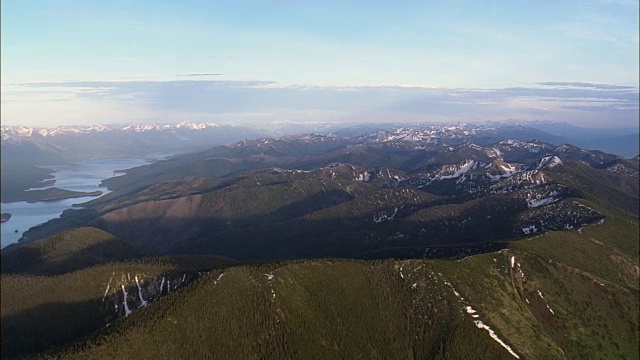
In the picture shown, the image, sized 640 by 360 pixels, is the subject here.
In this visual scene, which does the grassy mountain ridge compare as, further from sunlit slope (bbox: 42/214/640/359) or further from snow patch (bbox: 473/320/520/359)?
snow patch (bbox: 473/320/520/359)

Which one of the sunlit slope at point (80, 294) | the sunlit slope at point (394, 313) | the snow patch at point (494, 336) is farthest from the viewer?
the sunlit slope at point (80, 294)

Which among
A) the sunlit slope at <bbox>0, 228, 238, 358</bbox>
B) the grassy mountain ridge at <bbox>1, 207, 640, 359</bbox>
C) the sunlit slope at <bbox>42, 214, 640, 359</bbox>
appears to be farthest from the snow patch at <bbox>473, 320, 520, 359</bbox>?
the sunlit slope at <bbox>0, 228, 238, 358</bbox>

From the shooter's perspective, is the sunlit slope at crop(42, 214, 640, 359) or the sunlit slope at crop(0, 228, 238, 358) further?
the sunlit slope at crop(0, 228, 238, 358)

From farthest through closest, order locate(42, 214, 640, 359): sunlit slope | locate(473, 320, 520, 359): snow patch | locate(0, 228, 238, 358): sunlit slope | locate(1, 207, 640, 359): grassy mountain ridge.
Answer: locate(0, 228, 238, 358): sunlit slope < locate(473, 320, 520, 359): snow patch < locate(1, 207, 640, 359): grassy mountain ridge < locate(42, 214, 640, 359): sunlit slope

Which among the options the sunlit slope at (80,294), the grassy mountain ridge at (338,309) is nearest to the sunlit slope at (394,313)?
the grassy mountain ridge at (338,309)

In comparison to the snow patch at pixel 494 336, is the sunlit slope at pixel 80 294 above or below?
above


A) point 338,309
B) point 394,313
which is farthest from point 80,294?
point 394,313

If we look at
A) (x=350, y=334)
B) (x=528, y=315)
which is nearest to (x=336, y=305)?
(x=350, y=334)

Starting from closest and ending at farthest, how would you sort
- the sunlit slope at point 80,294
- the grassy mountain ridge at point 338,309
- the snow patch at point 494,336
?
the grassy mountain ridge at point 338,309, the snow patch at point 494,336, the sunlit slope at point 80,294

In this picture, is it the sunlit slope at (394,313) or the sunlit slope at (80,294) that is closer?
the sunlit slope at (394,313)

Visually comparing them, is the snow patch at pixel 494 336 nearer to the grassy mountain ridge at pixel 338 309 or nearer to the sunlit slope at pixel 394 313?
the sunlit slope at pixel 394 313

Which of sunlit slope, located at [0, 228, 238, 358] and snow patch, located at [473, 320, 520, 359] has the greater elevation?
sunlit slope, located at [0, 228, 238, 358]
